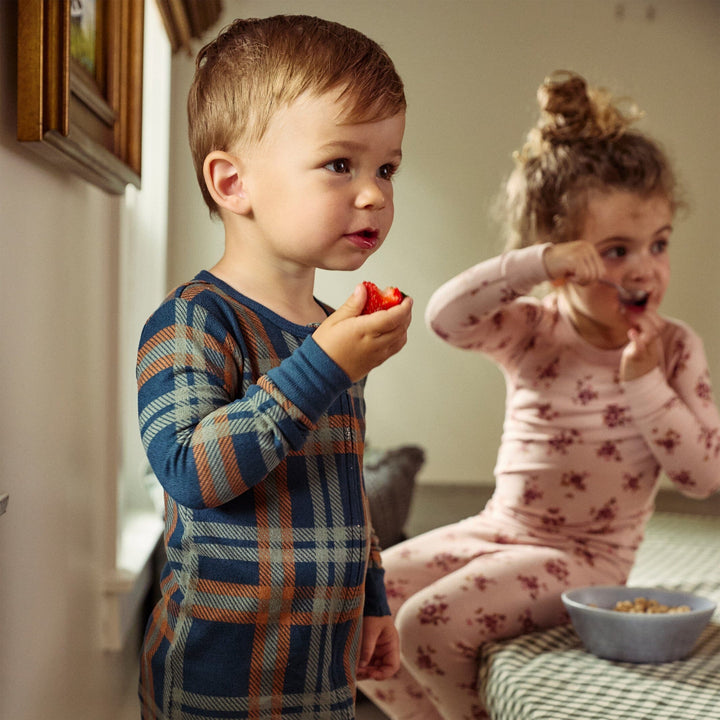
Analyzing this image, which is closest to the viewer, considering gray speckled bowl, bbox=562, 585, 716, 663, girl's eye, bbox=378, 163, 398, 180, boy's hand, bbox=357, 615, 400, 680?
girl's eye, bbox=378, 163, 398, 180

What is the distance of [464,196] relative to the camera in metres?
2.87

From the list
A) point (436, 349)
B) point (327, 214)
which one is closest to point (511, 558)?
point (327, 214)

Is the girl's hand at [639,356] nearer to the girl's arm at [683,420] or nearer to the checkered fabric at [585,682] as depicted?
the girl's arm at [683,420]

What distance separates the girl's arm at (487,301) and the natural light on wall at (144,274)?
623 millimetres

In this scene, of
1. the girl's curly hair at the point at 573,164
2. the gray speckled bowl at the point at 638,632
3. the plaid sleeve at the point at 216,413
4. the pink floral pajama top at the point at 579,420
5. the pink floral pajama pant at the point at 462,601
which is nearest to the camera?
the plaid sleeve at the point at 216,413

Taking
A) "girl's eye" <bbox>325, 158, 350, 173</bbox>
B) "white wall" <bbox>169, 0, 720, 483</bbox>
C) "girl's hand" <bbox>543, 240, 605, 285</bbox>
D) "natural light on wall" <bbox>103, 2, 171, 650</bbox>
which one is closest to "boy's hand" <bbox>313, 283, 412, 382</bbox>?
"girl's eye" <bbox>325, 158, 350, 173</bbox>

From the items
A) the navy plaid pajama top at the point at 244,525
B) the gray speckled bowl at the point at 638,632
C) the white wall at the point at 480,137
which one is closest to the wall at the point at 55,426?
the navy plaid pajama top at the point at 244,525

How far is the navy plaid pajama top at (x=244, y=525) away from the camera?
623mm

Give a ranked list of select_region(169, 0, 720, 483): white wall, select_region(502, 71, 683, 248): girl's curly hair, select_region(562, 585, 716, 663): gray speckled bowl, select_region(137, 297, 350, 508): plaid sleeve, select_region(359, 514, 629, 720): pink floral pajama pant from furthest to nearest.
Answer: select_region(169, 0, 720, 483): white wall → select_region(502, 71, 683, 248): girl's curly hair → select_region(359, 514, 629, 720): pink floral pajama pant → select_region(562, 585, 716, 663): gray speckled bowl → select_region(137, 297, 350, 508): plaid sleeve

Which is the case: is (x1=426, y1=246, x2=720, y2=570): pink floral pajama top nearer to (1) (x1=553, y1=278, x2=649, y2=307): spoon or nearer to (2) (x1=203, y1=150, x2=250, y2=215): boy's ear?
(1) (x1=553, y1=278, x2=649, y2=307): spoon

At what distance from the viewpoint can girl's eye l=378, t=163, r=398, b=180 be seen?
2.38 ft

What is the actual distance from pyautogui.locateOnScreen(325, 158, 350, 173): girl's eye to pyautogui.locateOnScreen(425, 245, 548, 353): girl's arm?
2.13 feet

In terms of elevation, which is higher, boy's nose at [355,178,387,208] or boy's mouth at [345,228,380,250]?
boy's nose at [355,178,387,208]

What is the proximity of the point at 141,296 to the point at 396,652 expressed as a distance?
1429 mm
